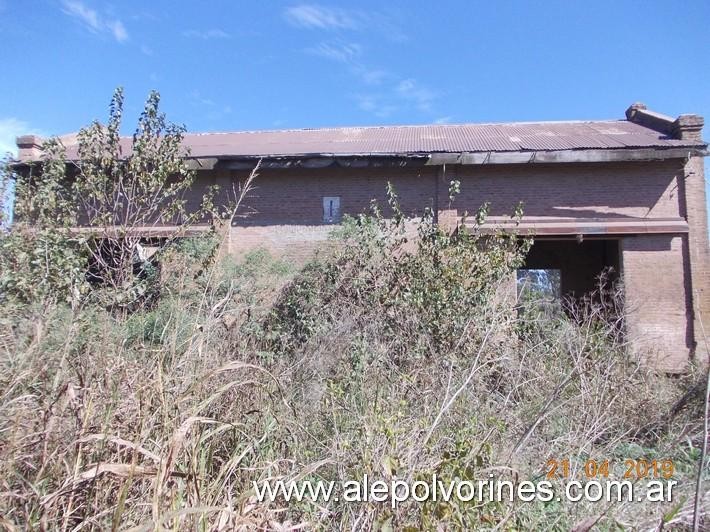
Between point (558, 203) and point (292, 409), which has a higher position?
point (558, 203)

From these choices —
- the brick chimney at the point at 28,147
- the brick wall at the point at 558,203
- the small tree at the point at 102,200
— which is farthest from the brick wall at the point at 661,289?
the brick chimney at the point at 28,147

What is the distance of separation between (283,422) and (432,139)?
11.9m

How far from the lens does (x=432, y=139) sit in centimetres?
1370

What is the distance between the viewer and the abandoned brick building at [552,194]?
1091cm

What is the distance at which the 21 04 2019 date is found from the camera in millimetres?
3252

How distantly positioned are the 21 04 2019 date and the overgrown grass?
0.07 metres

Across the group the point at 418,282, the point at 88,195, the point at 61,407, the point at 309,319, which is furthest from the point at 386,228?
the point at 61,407

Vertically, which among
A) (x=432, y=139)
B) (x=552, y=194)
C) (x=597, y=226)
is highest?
(x=432, y=139)

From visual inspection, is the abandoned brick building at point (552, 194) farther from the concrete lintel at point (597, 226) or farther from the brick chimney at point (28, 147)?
the brick chimney at point (28, 147)

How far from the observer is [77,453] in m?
2.23

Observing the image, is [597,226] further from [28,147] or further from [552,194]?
[28,147]

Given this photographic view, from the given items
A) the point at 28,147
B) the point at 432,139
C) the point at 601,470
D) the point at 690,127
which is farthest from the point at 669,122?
the point at 28,147

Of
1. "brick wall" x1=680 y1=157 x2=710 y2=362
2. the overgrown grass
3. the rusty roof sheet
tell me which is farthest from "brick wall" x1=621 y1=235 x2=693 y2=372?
the overgrown grass

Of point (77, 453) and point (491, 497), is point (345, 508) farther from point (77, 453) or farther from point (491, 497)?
point (77, 453)
